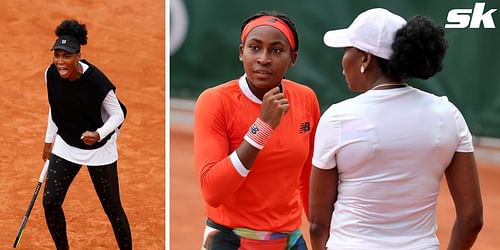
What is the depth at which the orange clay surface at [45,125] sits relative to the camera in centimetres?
460

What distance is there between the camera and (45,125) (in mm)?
4543

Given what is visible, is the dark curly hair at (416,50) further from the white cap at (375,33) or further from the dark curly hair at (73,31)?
the dark curly hair at (73,31)

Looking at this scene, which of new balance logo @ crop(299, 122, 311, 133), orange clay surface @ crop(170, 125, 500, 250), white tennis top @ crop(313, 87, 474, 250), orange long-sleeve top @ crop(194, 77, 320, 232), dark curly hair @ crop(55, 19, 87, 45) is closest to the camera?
white tennis top @ crop(313, 87, 474, 250)

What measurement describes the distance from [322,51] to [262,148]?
222 inches

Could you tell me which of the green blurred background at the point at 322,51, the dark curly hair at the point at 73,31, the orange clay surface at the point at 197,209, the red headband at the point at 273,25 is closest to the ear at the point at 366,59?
the red headband at the point at 273,25

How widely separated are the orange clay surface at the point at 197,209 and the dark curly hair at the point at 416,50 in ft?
11.0

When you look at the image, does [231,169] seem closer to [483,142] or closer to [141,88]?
[141,88]

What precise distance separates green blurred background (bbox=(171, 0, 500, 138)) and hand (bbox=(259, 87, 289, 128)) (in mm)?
4873

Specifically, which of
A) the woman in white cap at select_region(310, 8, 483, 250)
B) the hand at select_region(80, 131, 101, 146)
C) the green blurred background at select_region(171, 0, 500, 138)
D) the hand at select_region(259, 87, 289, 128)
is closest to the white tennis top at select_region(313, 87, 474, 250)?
the woman in white cap at select_region(310, 8, 483, 250)

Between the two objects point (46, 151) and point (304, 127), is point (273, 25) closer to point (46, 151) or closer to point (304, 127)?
point (304, 127)

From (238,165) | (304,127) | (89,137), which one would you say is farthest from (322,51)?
(238,165)

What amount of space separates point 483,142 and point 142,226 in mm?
3738

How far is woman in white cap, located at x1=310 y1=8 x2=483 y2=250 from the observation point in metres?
2.15

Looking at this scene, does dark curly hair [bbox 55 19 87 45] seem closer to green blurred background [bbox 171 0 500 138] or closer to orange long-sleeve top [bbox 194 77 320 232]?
orange long-sleeve top [bbox 194 77 320 232]
